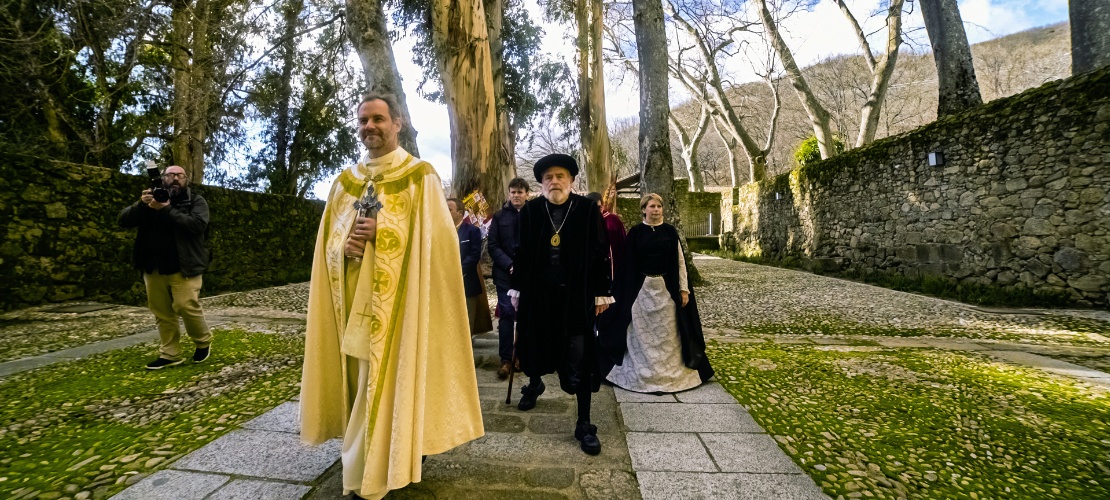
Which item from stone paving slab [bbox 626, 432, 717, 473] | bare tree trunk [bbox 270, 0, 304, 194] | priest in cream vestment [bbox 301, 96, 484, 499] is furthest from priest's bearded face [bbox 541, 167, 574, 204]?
bare tree trunk [bbox 270, 0, 304, 194]

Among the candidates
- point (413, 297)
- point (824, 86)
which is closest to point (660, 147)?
point (413, 297)

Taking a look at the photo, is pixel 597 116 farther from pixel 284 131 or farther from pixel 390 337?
pixel 390 337

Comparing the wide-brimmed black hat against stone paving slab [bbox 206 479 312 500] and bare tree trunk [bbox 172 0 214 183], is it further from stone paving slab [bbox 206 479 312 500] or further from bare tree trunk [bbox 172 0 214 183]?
bare tree trunk [bbox 172 0 214 183]

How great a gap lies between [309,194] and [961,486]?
18234mm

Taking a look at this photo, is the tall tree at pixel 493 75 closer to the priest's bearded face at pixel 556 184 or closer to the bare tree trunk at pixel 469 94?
the bare tree trunk at pixel 469 94

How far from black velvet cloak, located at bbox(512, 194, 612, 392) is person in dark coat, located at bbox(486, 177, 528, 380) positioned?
45.4 inches

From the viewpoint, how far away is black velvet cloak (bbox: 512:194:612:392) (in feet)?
8.94

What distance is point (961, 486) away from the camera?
218 centimetres

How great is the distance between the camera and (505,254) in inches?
160

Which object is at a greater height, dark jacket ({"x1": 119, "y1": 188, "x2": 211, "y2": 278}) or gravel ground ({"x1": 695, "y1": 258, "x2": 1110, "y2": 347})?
dark jacket ({"x1": 119, "y1": 188, "x2": 211, "y2": 278})

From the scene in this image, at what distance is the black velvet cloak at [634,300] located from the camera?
12.2 ft

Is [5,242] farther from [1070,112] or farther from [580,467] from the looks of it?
[1070,112]

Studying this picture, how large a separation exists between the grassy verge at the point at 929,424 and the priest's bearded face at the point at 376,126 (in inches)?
101

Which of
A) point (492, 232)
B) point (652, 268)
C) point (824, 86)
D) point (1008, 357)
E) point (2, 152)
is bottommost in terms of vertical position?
point (1008, 357)
